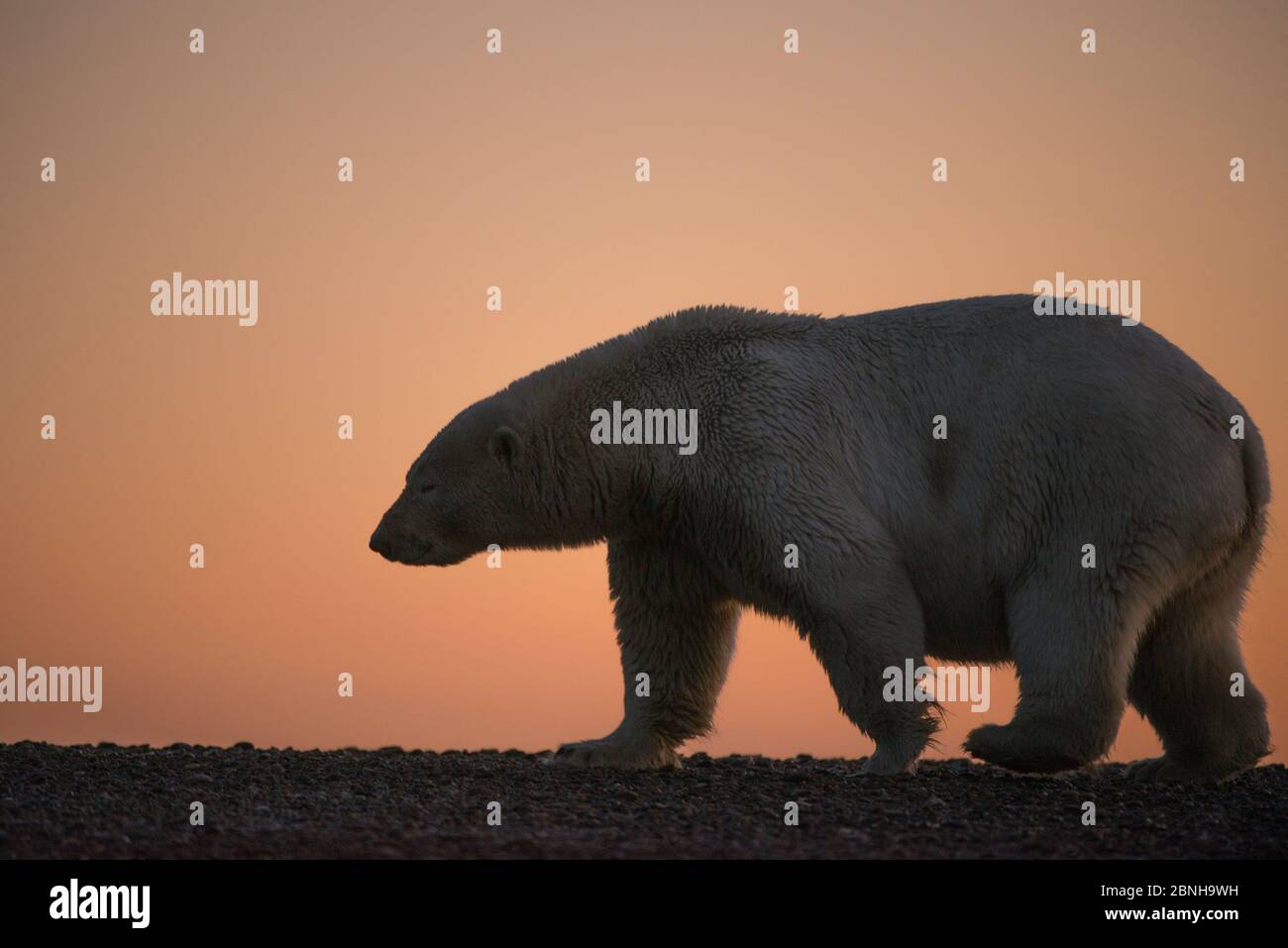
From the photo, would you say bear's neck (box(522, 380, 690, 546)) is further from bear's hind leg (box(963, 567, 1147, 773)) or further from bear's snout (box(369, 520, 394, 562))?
bear's hind leg (box(963, 567, 1147, 773))

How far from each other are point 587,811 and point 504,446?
13.5 ft

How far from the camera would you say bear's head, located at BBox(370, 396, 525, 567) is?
13352 mm

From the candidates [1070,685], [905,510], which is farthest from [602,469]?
[1070,685]

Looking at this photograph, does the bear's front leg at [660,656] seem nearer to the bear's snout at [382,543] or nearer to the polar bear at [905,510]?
the polar bear at [905,510]

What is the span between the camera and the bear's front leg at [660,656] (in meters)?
13.8

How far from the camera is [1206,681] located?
13055 millimetres

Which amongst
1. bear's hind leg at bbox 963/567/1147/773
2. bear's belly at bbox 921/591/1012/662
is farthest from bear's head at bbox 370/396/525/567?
bear's hind leg at bbox 963/567/1147/773

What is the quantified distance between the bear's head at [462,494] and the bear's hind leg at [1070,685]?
4.31 metres

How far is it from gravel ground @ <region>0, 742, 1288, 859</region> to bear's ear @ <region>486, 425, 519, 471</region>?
2587mm

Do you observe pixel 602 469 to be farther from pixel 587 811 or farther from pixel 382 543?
pixel 587 811
